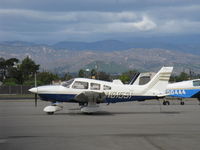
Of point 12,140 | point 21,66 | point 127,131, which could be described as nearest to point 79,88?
point 127,131

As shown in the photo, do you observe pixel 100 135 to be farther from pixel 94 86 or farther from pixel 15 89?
pixel 15 89

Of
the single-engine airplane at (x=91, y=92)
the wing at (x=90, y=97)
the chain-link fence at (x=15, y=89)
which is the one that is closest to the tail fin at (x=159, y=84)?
the single-engine airplane at (x=91, y=92)

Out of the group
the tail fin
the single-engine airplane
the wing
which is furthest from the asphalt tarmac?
the tail fin

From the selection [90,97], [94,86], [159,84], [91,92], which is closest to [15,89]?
[94,86]

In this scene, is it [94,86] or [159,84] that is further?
[159,84]

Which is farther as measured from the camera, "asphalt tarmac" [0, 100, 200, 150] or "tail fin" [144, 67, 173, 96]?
"tail fin" [144, 67, 173, 96]

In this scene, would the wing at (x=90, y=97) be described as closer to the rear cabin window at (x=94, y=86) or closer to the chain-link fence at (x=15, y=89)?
the rear cabin window at (x=94, y=86)

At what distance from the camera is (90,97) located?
21.6 meters

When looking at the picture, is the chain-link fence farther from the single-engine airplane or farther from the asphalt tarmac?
the asphalt tarmac

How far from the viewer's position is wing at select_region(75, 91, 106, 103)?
2144 cm

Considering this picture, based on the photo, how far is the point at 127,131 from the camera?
1441 centimetres

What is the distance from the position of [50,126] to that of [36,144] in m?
4.46

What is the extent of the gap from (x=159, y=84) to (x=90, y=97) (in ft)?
14.3

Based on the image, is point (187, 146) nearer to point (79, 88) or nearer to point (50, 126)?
point (50, 126)
